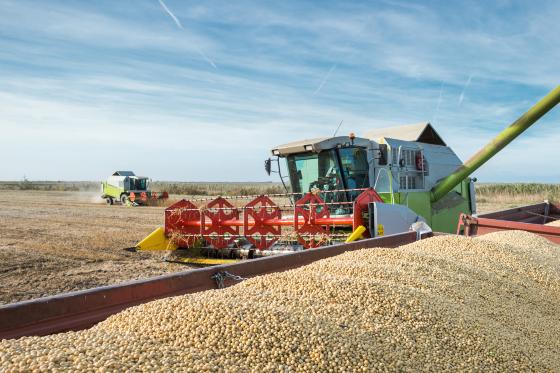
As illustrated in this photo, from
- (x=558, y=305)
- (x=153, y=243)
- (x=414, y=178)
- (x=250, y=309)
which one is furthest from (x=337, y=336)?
(x=414, y=178)

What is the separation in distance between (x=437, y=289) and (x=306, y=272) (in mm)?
970

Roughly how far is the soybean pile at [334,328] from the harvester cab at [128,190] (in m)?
24.2

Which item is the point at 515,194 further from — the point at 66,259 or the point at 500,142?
the point at 66,259

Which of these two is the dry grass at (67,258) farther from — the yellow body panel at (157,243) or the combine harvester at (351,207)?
the combine harvester at (351,207)

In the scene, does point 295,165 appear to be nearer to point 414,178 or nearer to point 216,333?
point 414,178

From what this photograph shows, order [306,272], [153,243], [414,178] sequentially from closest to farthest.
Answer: [306,272] < [153,243] < [414,178]

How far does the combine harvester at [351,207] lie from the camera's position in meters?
5.91

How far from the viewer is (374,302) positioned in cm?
290

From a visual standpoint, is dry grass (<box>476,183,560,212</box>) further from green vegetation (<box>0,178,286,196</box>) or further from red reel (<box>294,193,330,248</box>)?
red reel (<box>294,193,330,248</box>)

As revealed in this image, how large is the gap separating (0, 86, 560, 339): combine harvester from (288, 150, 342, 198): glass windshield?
0.06 feet

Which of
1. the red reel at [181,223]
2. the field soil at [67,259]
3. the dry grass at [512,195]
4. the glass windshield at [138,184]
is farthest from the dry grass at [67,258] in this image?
the dry grass at [512,195]

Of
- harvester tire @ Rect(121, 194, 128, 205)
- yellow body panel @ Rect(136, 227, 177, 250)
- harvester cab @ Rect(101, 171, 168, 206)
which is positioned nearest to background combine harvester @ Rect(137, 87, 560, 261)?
yellow body panel @ Rect(136, 227, 177, 250)

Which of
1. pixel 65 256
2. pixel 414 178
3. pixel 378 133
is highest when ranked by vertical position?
pixel 378 133

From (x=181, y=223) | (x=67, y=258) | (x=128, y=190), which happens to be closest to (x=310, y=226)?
(x=181, y=223)
